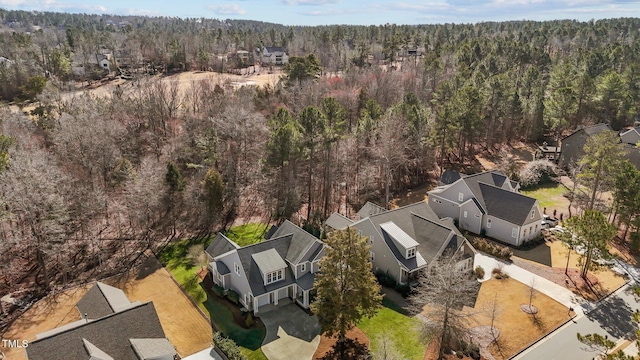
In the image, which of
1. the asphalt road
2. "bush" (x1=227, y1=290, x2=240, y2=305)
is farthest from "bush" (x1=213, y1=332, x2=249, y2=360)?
the asphalt road

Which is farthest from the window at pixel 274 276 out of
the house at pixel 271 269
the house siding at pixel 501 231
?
the house siding at pixel 501 231

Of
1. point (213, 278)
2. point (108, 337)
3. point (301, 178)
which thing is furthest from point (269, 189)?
point (108, 337)

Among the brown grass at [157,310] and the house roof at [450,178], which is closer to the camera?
the brown grass at [157,310]

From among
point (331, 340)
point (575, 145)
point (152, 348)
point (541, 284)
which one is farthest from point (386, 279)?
point (575, 145)

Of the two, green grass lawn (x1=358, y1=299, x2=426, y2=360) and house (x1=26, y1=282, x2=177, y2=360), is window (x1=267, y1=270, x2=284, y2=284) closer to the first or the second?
green grass lawn (x1=358, y1=299, x2=426, y2=360)

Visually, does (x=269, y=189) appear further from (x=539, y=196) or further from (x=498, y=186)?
(x=539, y=196)

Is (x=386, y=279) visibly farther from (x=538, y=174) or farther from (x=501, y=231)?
(x=538, y=174)

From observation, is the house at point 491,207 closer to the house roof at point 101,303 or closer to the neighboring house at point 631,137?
the neighboring house at point 631,137
